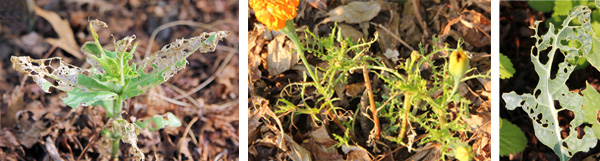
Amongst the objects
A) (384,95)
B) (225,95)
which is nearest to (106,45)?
(225,95)

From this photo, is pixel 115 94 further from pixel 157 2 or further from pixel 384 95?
pixel 384 95

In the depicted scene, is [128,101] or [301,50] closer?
[301,50]

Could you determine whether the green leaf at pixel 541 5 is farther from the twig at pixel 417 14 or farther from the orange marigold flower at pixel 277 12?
the orange marigold flower at pixel 277 12

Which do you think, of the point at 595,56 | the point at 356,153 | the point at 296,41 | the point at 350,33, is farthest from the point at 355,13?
the point at 595,56

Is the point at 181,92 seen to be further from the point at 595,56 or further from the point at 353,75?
the point at 595,56

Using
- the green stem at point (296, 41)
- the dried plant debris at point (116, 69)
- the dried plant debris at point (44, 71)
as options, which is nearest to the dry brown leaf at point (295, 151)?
the green stem at point (296, 41)

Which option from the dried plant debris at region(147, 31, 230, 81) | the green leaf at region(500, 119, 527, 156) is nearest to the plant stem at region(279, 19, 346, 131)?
the dried plant debris at region(147, 31, 230, 81)
